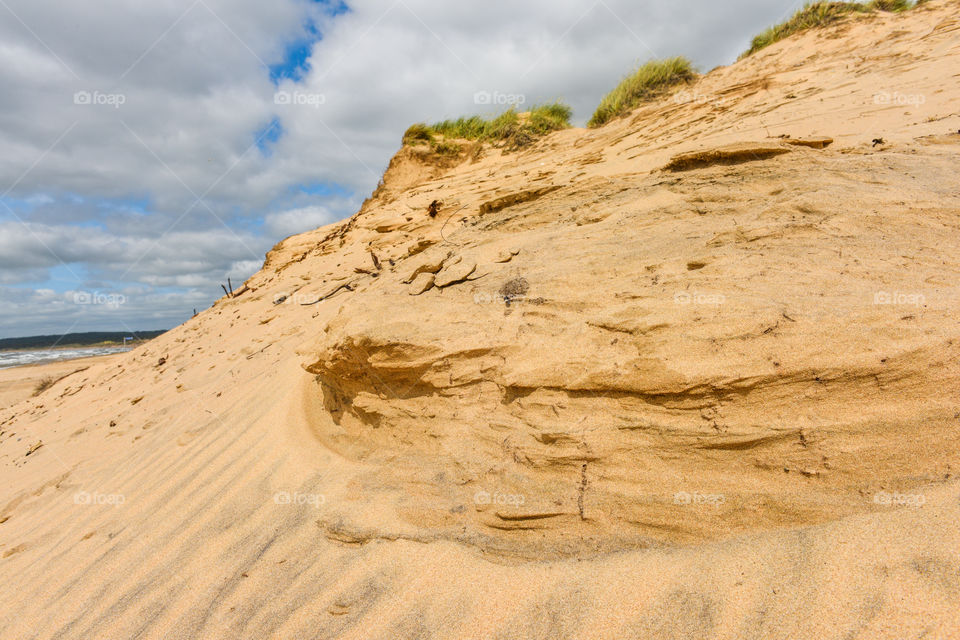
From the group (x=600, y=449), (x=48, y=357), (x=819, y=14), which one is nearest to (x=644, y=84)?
(x=819, y=14)

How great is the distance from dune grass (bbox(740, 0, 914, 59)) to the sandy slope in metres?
5.39

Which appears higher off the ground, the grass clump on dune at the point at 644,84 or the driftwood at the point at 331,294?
the grass clump on dune at the point at 644,84

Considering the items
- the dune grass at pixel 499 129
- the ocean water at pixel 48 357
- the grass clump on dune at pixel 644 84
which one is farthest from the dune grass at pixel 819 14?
the ocean water at pixel 48 357

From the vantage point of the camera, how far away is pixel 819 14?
795cm

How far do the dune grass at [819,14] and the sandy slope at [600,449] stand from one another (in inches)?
212

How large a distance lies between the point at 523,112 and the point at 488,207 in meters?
7.44

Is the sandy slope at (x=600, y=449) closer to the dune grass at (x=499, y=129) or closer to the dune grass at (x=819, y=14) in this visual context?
the dune grass at (x=819, y=14)

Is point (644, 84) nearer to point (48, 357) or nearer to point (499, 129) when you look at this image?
point (499, 129)

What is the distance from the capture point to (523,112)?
11234 millimetres

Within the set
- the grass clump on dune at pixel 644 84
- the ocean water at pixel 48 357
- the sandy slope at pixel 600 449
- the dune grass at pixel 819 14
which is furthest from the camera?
the ocean water at pixel 48 357

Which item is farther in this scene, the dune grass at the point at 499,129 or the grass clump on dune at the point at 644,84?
the dune grass at the point at 499,129

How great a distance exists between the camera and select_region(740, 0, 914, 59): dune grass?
25.0 feet

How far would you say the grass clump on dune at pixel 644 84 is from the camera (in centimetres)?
868

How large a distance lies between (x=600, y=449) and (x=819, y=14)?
33.7 ft
